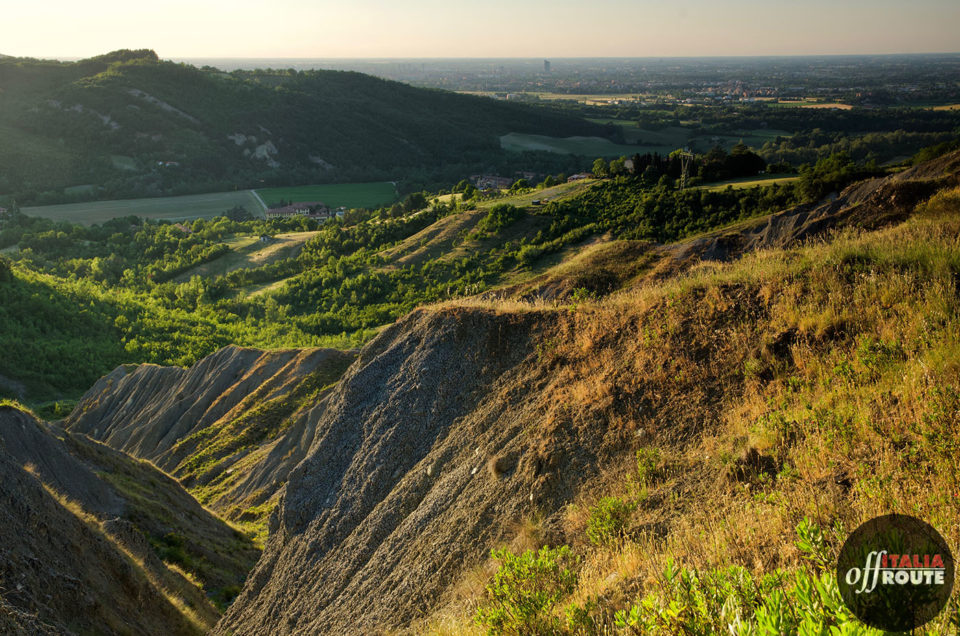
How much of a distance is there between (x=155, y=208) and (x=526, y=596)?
121015mm

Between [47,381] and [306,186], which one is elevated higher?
[306,186]

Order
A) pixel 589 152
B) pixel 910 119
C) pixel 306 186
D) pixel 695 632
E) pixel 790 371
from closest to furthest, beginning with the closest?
pixel 695 632 < pixel 790 371 < pixel 910 119 < pixel 306 186 < pixel 589 152

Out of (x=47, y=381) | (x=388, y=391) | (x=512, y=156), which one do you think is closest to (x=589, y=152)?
(x=512, y=156)

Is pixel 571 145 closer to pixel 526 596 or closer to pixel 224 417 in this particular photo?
pixel 224 417

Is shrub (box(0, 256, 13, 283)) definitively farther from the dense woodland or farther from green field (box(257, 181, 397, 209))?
green field (box(257, 181, 397, 209))

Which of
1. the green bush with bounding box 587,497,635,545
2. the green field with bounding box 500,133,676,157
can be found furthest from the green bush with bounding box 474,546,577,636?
the green field with bounding box 500,133,676,157

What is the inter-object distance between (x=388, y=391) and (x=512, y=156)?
13862 centimetres

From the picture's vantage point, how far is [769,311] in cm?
902

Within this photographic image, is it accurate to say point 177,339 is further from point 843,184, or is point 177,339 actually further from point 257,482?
point 843,184

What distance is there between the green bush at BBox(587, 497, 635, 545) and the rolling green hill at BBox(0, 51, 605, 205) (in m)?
127

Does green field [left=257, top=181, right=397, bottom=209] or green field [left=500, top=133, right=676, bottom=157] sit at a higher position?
green field [left=500, top=133, right=676, bottom=157]

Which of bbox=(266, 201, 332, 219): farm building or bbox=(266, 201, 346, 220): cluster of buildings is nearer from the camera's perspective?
bbox=(266, 201, 346, 220): cluster of buildings

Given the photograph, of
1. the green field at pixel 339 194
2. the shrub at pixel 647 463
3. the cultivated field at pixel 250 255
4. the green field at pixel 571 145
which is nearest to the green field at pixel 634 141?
the green field at pixel 571 145

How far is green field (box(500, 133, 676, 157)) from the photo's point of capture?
139363mm
